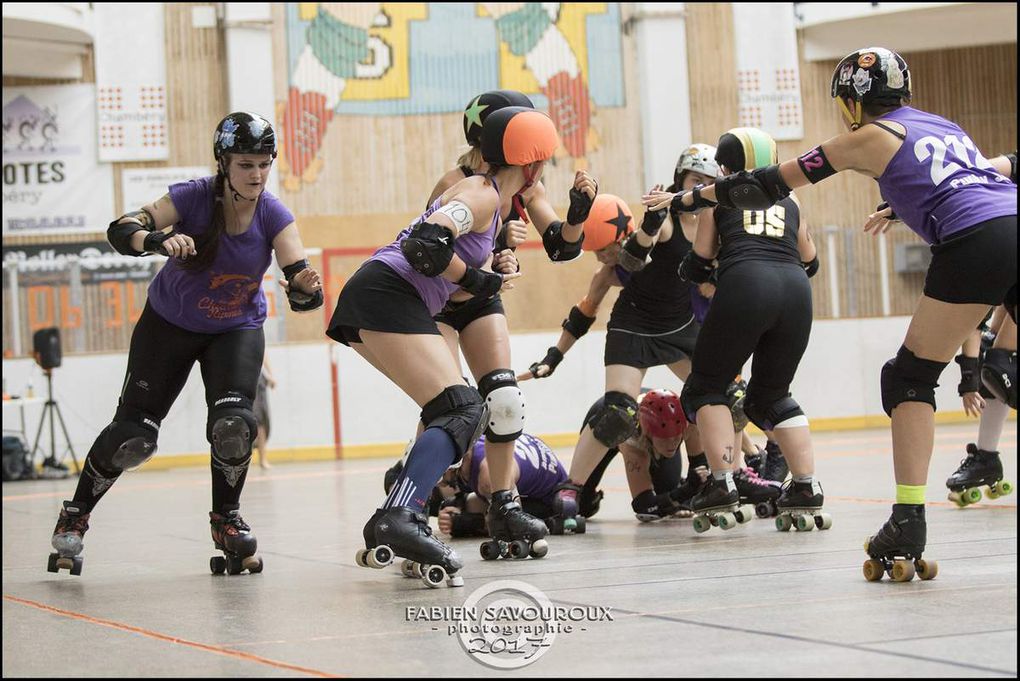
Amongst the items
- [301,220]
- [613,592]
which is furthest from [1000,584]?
[301,220]

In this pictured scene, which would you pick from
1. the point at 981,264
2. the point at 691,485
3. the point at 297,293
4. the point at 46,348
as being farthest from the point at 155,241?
the point at 46,348

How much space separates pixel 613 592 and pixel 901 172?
1367 millimetres

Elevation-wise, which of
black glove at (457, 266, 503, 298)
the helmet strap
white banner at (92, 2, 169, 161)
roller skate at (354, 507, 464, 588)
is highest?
white banner at (92, 2, 169, 161)

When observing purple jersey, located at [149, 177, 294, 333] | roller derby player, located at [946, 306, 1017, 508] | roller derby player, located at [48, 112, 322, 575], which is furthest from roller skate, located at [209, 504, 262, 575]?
roller derby player, located at [946, 306, 1017, 508]

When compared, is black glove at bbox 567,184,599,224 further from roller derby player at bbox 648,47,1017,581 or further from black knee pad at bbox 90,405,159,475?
black knee pad at bbox 90,405,159,475

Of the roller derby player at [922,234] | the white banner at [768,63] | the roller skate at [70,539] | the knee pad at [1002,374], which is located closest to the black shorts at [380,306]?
the roller derby player at [922,234]

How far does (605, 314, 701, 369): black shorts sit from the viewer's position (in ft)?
18.6

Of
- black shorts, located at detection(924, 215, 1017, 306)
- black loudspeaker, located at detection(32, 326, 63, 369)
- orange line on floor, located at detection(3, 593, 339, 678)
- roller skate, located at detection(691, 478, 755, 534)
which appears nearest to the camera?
orange line on floor, located at detection(3, 593, 339, 678)

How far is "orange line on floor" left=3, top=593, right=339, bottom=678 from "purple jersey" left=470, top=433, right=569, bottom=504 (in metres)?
2.12

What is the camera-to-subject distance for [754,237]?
200 inches

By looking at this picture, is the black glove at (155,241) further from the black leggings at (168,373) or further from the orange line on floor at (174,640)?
the orange line on floor at (174,640)

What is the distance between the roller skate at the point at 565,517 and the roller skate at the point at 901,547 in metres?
1.94

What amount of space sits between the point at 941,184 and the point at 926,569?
3.36 feet

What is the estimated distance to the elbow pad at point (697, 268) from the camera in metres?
5.16
